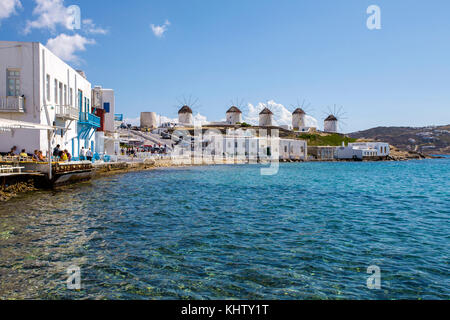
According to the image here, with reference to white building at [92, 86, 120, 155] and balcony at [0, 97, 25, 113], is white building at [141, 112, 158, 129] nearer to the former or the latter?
white building at [92, 86, 120, 155]

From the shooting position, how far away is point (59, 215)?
13602 millimetres

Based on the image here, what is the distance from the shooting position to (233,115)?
12706 centimetres

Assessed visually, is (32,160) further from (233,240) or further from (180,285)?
(180,285)

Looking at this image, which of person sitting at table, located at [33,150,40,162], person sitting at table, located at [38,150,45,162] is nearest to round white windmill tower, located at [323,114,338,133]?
person sitting at table, located at [38,150,45,162]

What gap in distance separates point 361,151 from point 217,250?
325 ft

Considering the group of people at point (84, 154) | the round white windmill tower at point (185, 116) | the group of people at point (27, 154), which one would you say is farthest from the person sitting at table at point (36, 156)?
the round white windmill tower at point (185, 116)

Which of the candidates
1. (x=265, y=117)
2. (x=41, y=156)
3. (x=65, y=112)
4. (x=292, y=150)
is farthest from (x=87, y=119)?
(x=265, y=117)

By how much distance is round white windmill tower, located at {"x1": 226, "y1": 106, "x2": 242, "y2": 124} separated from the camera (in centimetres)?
12662

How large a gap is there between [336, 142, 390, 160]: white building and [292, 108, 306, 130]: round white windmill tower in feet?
105

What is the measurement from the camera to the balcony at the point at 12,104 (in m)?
22.0

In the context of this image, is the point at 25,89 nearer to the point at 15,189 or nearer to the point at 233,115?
the point at 15,189

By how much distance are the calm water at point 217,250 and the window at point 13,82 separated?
31.2ft
